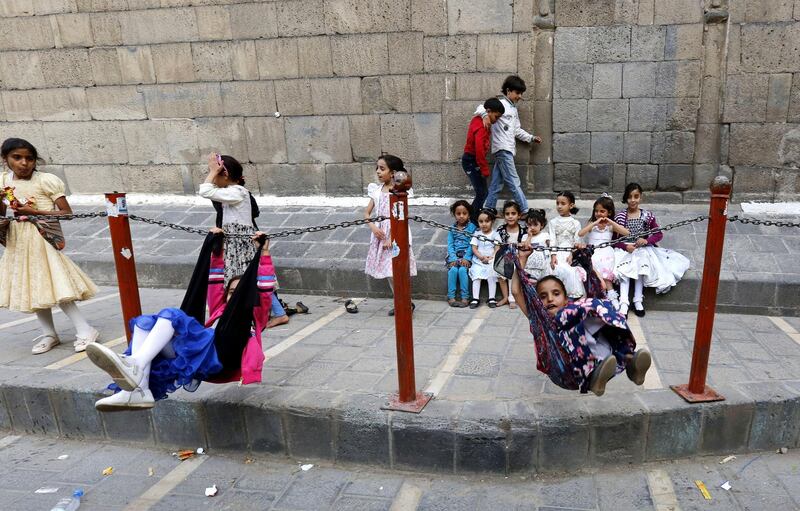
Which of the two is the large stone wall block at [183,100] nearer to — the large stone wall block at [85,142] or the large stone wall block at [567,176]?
the large stone wall block at [85,142]

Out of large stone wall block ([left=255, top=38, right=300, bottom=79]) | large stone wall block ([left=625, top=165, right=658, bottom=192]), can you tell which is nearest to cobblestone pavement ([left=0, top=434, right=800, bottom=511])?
large stone wall block ([left=625, top=165, right=658, bottom=192])

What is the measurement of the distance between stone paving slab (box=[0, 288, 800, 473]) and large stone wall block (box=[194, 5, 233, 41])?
16.3 ft

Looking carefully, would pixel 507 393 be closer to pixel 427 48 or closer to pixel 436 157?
pixel 436 157

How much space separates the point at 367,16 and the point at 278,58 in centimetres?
136

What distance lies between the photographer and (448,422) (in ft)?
11.0

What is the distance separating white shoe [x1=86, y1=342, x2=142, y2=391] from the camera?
288 centimetres

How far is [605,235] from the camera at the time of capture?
574 centimetres

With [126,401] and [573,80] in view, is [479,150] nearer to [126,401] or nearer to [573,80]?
[573,80]

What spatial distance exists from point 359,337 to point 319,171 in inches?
146

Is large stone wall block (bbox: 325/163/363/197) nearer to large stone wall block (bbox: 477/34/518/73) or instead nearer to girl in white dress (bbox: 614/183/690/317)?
large stone wall block (bbox: 477/34/518/73)

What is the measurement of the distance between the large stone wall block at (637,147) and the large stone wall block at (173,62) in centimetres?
601

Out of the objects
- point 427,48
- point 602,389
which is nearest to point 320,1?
point 427,48

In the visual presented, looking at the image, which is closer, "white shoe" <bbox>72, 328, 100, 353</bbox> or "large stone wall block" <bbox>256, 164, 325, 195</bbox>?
"white shoe" <bbox>72, 328, 100, 353</bbox>

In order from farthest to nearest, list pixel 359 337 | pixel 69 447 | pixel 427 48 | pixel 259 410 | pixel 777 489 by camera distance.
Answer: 1. pixel 427 48
2. pixel 359 337
3. pixel 69 447
4. pixel 259 410
5. pixel 777 489
